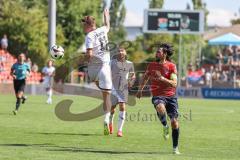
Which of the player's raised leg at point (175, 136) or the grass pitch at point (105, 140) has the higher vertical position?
the player's raised leg at point (175, 136)

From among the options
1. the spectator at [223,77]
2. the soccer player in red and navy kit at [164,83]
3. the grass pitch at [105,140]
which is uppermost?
the soccer player in red and navy kit at [164,83]

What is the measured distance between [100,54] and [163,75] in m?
3.40

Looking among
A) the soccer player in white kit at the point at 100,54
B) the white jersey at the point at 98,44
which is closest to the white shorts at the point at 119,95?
the soccer player in white kit at the point at 100,54

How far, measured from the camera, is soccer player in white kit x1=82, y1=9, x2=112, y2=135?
56.9 feet

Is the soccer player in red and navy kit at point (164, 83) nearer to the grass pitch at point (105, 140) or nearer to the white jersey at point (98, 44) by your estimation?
the grass pitch at point (105, 140)

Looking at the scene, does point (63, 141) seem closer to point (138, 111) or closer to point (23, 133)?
point (23, 133)

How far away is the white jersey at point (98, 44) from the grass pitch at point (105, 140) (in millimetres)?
1812

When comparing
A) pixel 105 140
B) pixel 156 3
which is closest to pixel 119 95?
pixel 105 140

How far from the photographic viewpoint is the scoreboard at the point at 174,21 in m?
58.8

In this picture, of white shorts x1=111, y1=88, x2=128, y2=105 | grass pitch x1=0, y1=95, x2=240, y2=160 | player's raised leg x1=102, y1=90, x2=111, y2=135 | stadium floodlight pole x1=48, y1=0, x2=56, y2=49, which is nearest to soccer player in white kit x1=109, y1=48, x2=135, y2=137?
white shorts x1=111, y1=88, x2=128, y2=105

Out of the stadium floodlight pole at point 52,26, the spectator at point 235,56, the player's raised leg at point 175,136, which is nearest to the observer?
the player's raised leg at point 175,136

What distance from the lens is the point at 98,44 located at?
17547mm

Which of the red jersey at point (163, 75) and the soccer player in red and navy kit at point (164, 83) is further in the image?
the red jersey at point (163, 75)

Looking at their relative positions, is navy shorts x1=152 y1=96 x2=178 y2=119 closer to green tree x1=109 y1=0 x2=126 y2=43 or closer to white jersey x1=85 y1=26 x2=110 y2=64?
white jersey x1=85 y1=26 x2=110 y2=64
